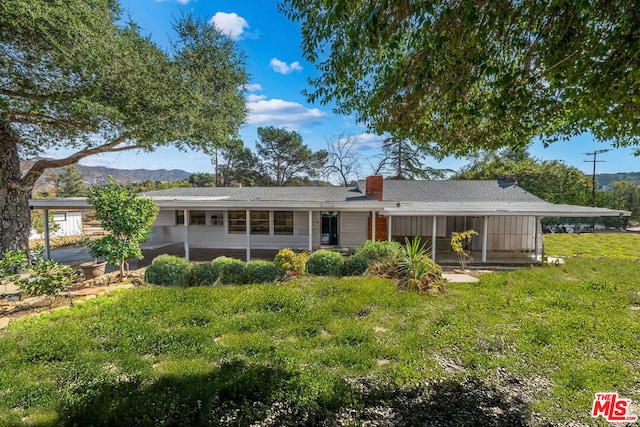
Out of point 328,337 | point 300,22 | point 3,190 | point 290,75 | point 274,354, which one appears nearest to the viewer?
point 300,22

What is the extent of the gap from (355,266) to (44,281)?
772cm

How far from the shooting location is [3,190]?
33.8 ft

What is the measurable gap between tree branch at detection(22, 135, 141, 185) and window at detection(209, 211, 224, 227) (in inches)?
168

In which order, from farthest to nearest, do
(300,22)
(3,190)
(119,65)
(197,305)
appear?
(3,190) → (119,65) → (197,305) → (300,22)

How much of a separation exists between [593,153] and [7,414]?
45.5 metres

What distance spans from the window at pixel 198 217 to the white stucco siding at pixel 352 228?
21.5ft

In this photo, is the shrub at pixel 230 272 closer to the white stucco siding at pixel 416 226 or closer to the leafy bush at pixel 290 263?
the leafy bush at pixel 290 263

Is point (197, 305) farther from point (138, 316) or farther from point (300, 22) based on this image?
point (300, 22)

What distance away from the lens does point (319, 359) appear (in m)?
4.23

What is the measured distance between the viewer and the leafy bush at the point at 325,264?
891 centimetres

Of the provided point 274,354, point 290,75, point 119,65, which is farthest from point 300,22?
point 119,65

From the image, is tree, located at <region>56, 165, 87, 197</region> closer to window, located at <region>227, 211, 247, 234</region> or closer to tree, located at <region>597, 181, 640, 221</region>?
window, located at <region>227, 211, 247, 234</region>

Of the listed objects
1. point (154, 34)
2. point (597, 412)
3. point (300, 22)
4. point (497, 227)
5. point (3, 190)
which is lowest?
point (597, 412)

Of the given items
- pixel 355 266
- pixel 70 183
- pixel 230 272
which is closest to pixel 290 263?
pixel 230 272
